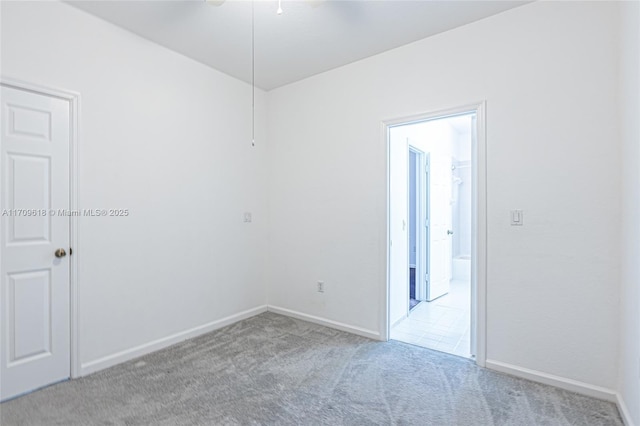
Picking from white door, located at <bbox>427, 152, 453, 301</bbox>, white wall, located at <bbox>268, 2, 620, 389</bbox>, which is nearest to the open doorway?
white door, located at <bbox>427, 152, 453, 301</bbox>

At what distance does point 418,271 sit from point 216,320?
2.74 metres

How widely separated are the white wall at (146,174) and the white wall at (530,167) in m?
1.31

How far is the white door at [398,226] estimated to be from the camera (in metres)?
3.32

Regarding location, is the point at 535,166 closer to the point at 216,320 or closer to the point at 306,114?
the point at 306,114

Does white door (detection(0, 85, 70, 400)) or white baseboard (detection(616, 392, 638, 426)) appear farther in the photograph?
white door (detection(0, 85, 70, 400))

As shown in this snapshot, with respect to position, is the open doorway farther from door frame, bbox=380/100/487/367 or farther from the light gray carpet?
the light gray carpet

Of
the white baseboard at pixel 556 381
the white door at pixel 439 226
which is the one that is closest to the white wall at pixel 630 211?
the white baseboard at pixel 556 381

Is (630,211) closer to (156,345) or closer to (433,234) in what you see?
(433,234)

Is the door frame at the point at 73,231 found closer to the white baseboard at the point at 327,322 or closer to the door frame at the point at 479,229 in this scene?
the white baseboard at the point at 327,322

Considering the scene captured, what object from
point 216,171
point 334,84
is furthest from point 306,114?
point 216,171

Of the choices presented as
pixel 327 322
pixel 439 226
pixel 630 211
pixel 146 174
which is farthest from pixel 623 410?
pixel 146 174

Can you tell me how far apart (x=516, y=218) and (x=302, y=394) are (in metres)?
2.03

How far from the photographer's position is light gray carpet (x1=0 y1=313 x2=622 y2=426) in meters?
1.96

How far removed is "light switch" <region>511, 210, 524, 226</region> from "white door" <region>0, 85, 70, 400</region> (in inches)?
133
